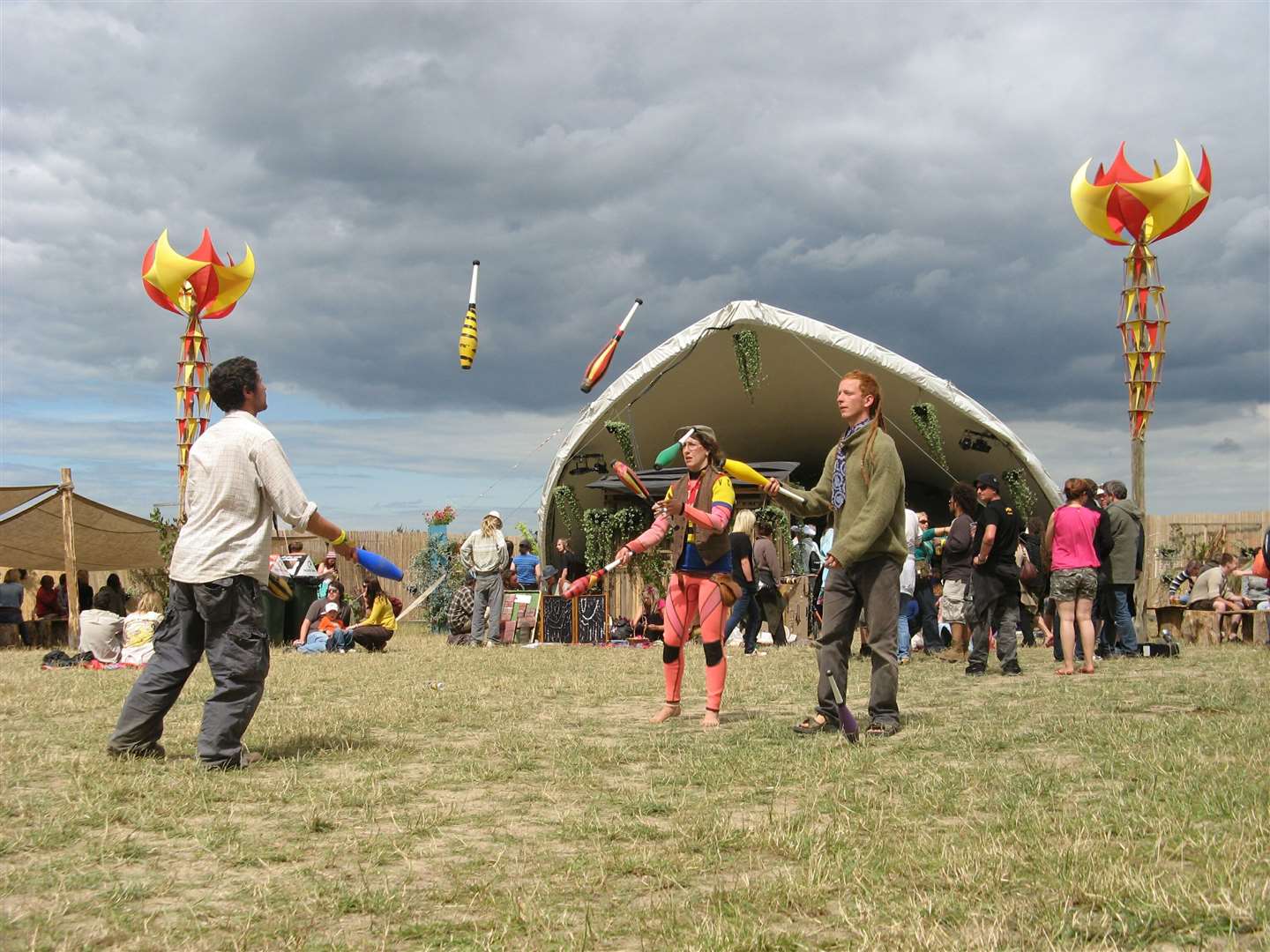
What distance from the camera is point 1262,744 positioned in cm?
519

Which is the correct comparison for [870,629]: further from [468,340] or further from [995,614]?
[468,340]

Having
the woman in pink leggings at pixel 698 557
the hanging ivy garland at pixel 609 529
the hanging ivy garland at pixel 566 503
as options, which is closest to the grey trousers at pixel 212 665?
the woman in pink leggings at pixel 698 557

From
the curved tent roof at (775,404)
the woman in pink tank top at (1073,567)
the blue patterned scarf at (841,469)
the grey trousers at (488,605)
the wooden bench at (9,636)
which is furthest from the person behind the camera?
the curved tent roof at (775,404)

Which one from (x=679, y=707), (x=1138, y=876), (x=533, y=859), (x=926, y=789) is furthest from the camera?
(x=679, y=707)

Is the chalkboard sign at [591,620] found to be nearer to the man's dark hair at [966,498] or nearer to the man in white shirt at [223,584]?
the man's dark hair at [966,498]

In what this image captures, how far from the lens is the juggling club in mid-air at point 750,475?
6074mm

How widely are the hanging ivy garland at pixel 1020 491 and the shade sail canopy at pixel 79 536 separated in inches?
576

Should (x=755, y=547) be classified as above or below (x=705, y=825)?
above

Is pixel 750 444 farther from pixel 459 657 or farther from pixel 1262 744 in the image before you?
pixel 1262 744

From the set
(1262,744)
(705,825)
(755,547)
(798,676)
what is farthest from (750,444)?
(705,825)

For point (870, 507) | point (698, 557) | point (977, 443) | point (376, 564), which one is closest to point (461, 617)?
point (977, 443)

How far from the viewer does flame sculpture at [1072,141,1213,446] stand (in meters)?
13.5

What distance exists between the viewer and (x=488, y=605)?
631 inches

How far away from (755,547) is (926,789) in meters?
9.70
